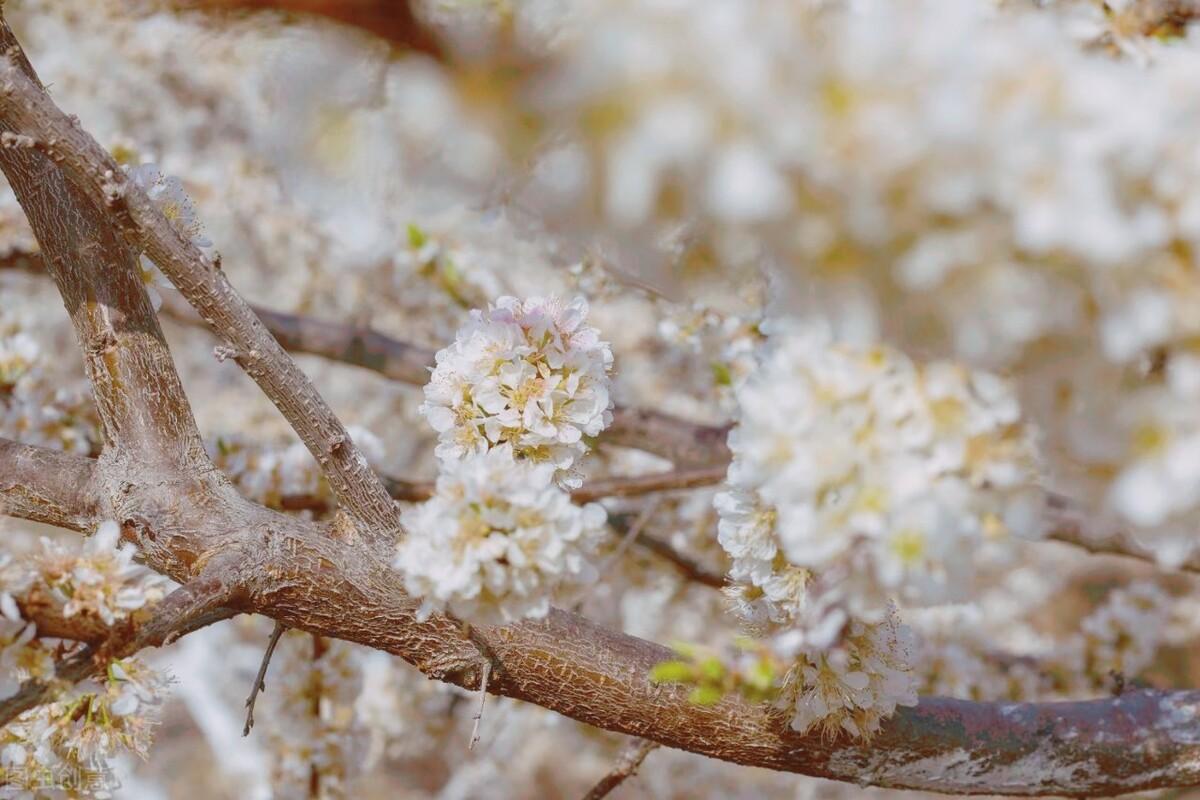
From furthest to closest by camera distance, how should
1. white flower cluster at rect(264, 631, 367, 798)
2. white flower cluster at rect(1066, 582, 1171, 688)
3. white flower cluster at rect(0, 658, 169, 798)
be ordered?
white flower cluster at rect(1066, 582, 1171, 688) < white flower cluster at rect(264, 631, 367, 798) < white flower cluster at rect(0, 658, 169, 798)

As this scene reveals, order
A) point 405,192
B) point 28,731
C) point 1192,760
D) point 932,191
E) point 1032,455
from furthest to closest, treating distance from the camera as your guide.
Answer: point 1192,760 < point 28,731 < point 405,192 < point 1032,455 < point 932,191

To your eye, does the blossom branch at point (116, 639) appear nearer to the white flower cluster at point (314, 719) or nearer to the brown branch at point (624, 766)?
the brown branch at point (624, 766)

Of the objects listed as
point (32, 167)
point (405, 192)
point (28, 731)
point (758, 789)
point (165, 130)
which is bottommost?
point (28, 731)

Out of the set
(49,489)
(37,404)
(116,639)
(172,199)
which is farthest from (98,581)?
(37,404)

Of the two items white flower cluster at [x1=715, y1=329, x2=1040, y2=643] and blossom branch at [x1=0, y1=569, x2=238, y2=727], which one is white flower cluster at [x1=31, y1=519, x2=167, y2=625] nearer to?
blossom branch at [x1=0, y1=569, x2=238, y2=727]

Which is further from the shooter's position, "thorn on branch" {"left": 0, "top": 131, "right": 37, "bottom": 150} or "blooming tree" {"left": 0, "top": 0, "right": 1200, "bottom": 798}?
"thorn on branch" {"left": 0, "top": 131, "right": 37, "bottom": 150}

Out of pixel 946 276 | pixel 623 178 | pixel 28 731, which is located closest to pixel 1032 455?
pixel 946 276

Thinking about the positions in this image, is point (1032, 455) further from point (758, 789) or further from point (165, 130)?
point (165, 130)

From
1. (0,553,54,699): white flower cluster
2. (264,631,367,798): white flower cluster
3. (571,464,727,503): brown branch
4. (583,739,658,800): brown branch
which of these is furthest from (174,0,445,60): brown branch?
(264,631,367,798): white flower cluster
